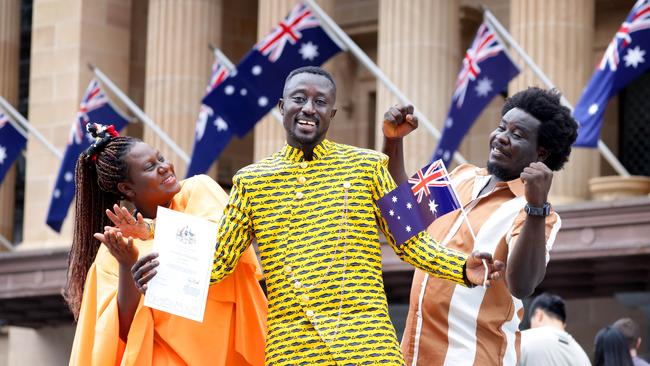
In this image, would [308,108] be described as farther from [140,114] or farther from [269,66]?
[140,114]

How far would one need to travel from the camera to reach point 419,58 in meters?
24.6

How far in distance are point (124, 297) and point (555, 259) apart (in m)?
14.3

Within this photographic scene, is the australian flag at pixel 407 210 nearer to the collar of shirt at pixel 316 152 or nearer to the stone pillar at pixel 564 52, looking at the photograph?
the collar of shirt at pixel 316 152

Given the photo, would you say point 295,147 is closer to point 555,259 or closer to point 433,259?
point 433,259

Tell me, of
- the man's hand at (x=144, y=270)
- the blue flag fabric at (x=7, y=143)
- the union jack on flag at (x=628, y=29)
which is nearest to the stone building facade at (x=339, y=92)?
the blue flag fabric at (x=7, y=143)

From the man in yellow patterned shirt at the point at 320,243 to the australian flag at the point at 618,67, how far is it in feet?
41.2

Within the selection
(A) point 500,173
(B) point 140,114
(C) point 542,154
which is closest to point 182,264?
(A) point 500,173

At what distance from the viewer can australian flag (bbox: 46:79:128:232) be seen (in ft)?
85.5

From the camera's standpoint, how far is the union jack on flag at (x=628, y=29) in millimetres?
18641

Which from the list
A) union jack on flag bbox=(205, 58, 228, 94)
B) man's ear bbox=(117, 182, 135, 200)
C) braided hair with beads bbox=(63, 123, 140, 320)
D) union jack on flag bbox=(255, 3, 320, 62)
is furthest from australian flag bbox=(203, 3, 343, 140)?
man's ear bbox=(117, 182, 135, 200)

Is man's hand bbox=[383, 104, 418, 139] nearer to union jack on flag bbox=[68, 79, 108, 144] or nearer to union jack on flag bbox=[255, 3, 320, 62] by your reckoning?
union jack on flag bbox=[255, 3, 320, 62]

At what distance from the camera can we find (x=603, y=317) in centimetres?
2409

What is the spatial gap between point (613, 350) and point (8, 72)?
76.6 feet

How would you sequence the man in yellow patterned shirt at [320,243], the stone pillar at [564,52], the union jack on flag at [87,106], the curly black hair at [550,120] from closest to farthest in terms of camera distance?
the man in yellow patterned shirt at [320,243] → the curly black hair at [550,120] → the stone pillar at [564,52] → the union jack on flag at [87,106]
